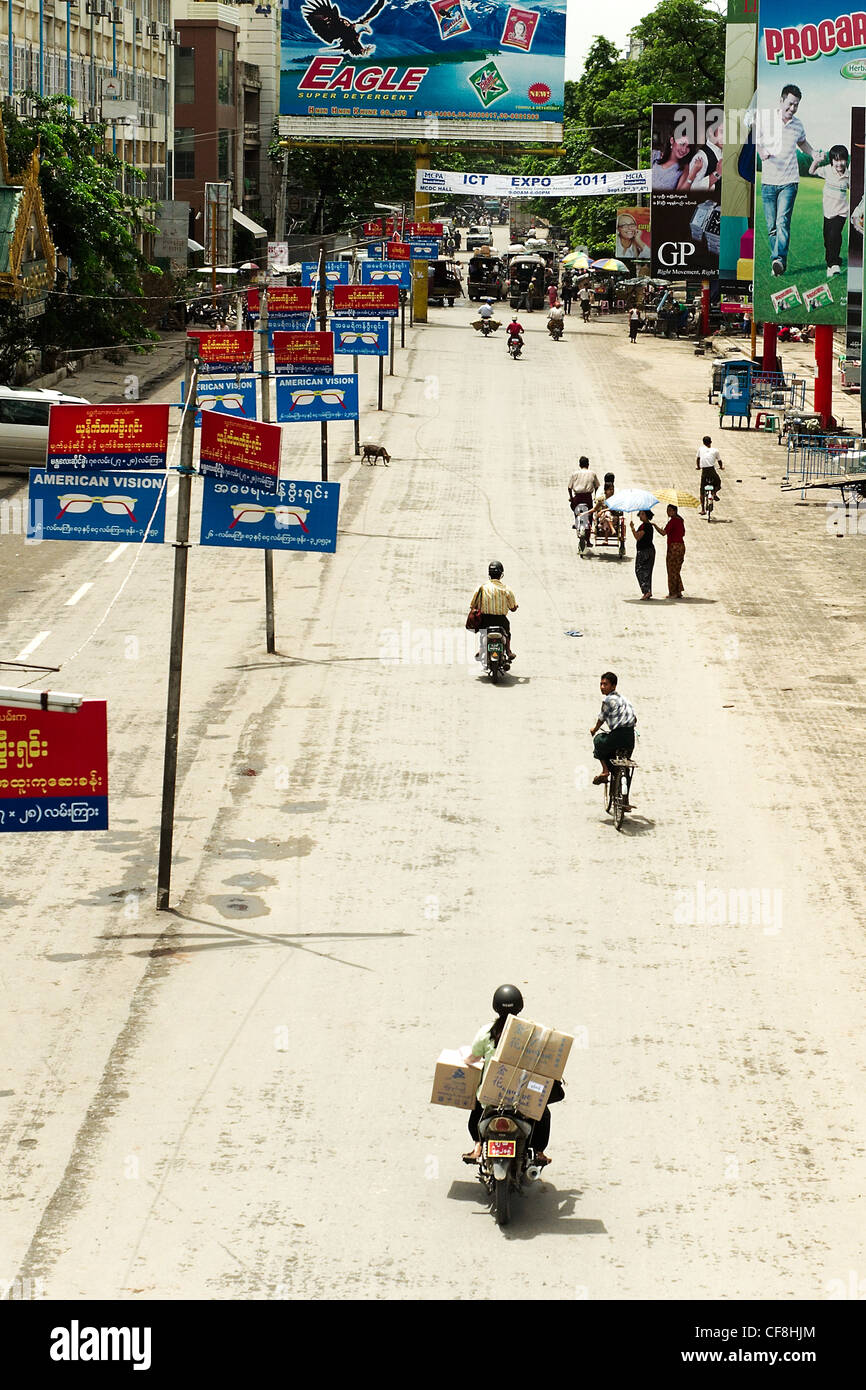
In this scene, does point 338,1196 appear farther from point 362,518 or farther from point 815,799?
point 362,518

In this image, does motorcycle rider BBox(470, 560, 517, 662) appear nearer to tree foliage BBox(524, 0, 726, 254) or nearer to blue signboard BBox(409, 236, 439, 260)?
blue signboard BBox(409, 236, 439, 260)

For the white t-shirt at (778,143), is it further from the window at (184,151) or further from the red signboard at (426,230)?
the window at (184,151)

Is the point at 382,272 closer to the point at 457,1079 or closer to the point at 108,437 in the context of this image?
the point at 108,437

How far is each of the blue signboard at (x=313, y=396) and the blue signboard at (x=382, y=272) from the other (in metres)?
17.0

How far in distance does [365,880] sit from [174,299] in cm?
4592

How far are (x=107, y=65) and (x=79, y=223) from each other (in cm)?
2376

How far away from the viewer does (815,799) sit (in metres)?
18.2

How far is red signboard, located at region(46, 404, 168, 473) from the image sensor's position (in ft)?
48.5

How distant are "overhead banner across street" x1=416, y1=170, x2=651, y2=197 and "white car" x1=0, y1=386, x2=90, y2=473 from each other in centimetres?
3099

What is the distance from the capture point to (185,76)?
293 ft

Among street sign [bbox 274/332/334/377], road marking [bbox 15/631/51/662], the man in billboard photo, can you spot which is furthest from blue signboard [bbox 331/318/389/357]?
road marking [bbox 15/631/51/662]

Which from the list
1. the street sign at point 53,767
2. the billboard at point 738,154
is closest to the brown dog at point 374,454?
the billboard at point 738,154

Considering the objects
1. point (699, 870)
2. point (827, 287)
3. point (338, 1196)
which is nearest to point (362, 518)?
point (827, 287)

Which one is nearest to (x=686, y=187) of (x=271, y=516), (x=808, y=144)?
(x=808, y=144)
